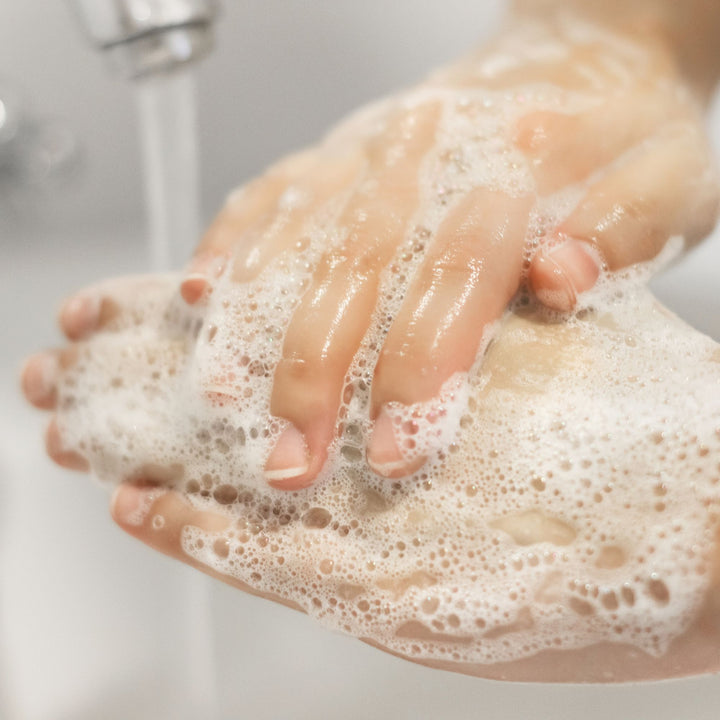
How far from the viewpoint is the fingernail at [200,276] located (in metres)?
0.61

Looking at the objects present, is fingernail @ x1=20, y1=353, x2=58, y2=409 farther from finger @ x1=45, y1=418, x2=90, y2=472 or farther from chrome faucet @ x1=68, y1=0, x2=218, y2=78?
chrome faucet @ x1=68, y1=0, x2=218, y2=78

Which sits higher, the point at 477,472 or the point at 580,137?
the point at 580,137

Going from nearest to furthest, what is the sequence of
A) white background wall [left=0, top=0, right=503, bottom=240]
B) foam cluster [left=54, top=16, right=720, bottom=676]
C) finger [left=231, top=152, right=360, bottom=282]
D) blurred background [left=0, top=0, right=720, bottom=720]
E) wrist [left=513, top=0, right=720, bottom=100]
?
1. foam cluster [left=54, top=16, right=720, bottom=676]
2. finger [left=231, top=152, right=360, bottom=282]
3. blurred background [left=0, top=0, right=720, bottom=720]
4. wrist [left=513, top=0, right=720, bottom=100]
5. white background wall [left=0, top=0, right=503, bottom=240]

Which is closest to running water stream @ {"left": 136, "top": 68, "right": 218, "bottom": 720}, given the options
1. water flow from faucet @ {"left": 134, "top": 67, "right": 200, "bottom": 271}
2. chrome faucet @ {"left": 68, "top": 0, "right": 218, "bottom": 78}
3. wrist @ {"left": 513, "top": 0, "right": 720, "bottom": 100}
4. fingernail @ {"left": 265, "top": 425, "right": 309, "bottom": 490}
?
water flow from faucet @ {"left": 134, "top": 67, "right": 200, "bottom": 271}

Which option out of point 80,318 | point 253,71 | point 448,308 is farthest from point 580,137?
point 253,71

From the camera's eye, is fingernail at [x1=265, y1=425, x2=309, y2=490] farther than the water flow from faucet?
No

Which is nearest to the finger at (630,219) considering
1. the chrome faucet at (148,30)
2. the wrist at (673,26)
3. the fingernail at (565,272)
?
the fingernail at (565,272)

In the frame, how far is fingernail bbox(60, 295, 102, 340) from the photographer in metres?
0.65

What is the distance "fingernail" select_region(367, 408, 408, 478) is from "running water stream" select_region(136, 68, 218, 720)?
405 millimetres

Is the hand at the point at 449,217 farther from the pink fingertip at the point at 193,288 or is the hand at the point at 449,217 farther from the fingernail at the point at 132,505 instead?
the fingernail at the point at 132,505

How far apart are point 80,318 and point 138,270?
0.57 meters

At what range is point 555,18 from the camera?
89 cm

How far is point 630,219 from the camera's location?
0.58 metres

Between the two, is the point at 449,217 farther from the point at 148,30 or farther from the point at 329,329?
the point at 148,30
